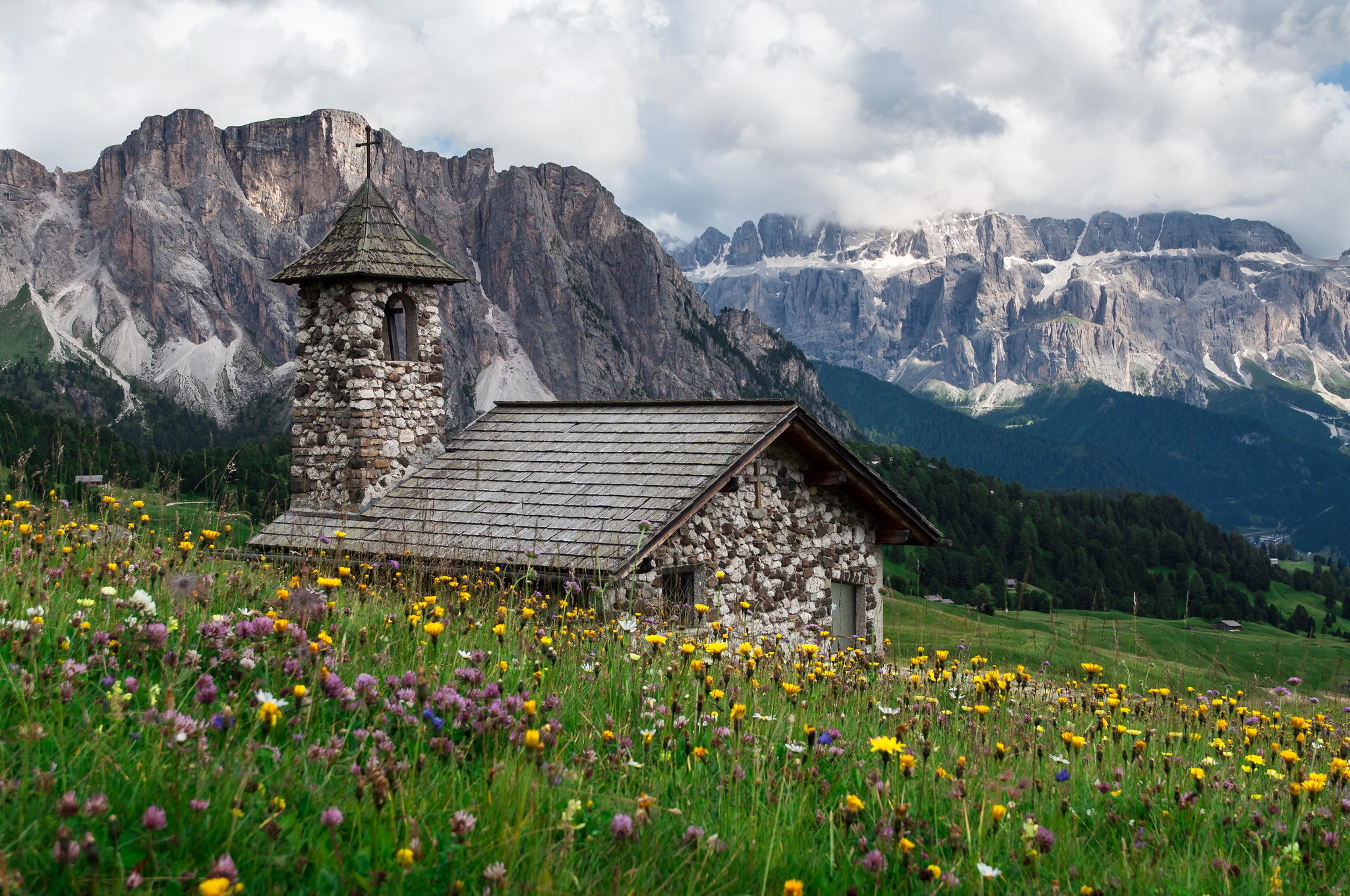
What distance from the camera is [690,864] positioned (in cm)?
288

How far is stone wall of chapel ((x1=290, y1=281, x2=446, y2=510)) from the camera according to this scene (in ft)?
56.5

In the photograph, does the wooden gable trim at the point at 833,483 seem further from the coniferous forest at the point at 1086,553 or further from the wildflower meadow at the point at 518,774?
the coniferous forest at the point at 1086,553

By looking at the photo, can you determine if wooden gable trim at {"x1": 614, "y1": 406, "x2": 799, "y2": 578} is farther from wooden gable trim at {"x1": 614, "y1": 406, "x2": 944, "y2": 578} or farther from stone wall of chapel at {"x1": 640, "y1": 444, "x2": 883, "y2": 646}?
stone wall of chapel at {"x1": 640, "y1": 444, "x2": 883, "y2": 646}

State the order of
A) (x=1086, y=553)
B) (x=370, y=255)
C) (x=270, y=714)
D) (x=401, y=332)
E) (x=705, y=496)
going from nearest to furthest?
(x=270, y=714)
(x=705, y=496)
(x=370, y=255)
(x=401, y=332)
(x=1086, y=553)

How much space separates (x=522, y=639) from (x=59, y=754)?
8.99 feet

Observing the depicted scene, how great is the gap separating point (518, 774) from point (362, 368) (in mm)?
15007

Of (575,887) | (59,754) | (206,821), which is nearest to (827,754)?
(575,887)

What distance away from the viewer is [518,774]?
3219 millimetres

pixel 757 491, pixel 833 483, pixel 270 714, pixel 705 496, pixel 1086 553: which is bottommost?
pixel 1086 553

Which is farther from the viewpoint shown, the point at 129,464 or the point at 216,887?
the point at 129,464

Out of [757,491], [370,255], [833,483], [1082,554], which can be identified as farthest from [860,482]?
[1082,554]

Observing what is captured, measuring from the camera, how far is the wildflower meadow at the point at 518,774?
2.59 m

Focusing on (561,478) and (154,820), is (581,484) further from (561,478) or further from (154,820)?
(154,820)

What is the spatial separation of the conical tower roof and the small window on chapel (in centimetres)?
68
